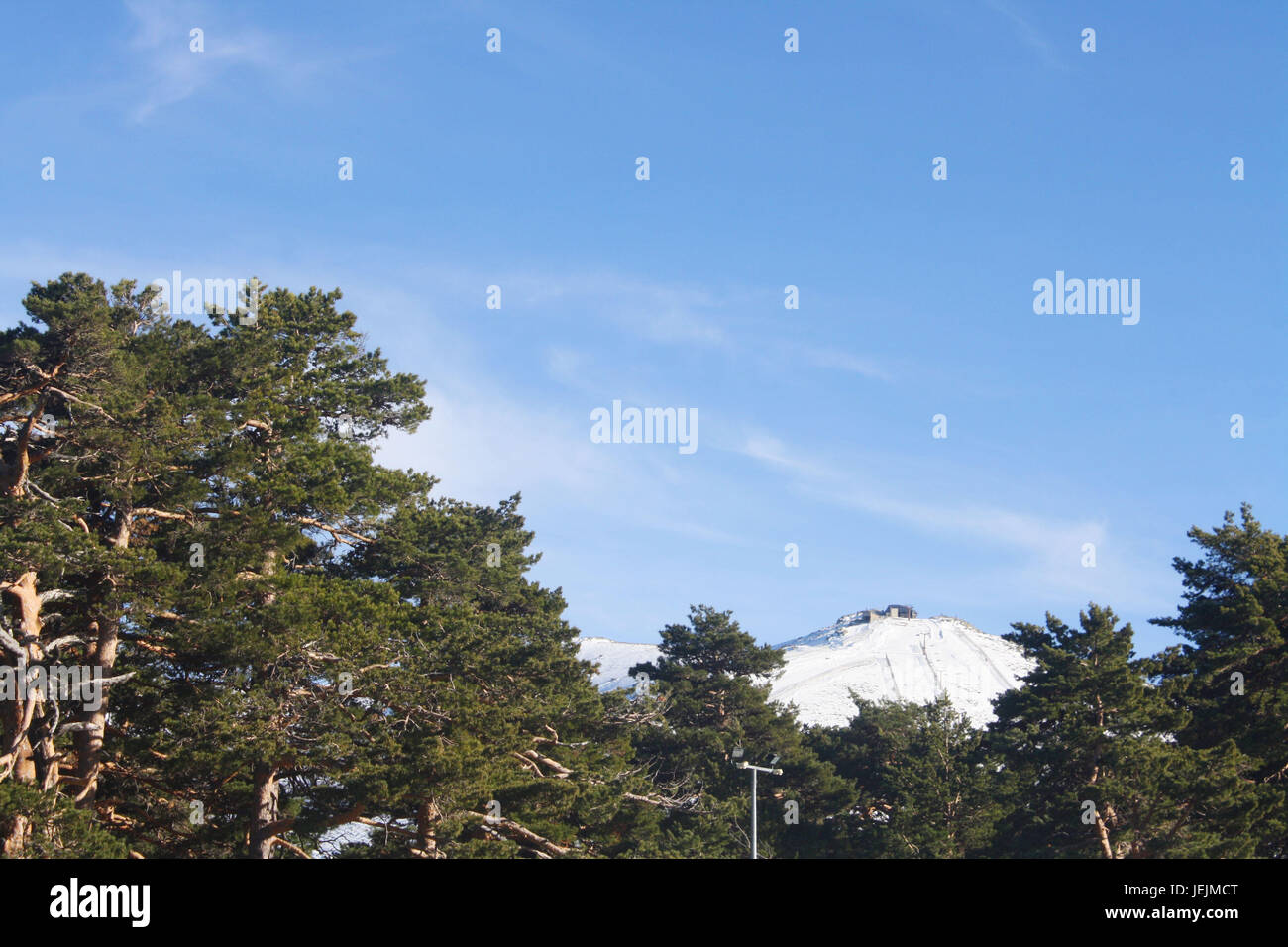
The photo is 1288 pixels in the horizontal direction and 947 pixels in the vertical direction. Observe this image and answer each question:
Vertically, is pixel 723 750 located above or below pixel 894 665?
below

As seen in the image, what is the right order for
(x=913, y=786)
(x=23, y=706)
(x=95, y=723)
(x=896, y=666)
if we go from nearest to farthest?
(x=23, y=706)
(x=95, y=723)
(x=913, y=786)
(x=896, y=666)

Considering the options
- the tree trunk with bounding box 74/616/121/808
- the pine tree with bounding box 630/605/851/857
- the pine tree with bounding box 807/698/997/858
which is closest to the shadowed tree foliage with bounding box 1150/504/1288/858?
the pine tree with bounding box 807/698/997/858

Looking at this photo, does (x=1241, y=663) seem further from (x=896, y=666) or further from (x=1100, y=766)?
(x=896, y=666)

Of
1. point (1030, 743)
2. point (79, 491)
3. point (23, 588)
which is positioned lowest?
point (1030, 743)

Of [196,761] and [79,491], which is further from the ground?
[79,491]

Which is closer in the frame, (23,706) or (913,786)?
(23,706)

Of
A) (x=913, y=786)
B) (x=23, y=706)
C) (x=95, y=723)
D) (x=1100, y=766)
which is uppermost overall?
(x=23, y=706)

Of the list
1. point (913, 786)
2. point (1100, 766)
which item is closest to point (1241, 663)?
point (1100, 766)

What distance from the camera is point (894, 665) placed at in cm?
16400

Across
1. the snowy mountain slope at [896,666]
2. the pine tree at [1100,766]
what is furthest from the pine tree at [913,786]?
the snowy mountain slope at [896,666]

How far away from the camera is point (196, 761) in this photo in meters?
25.2
